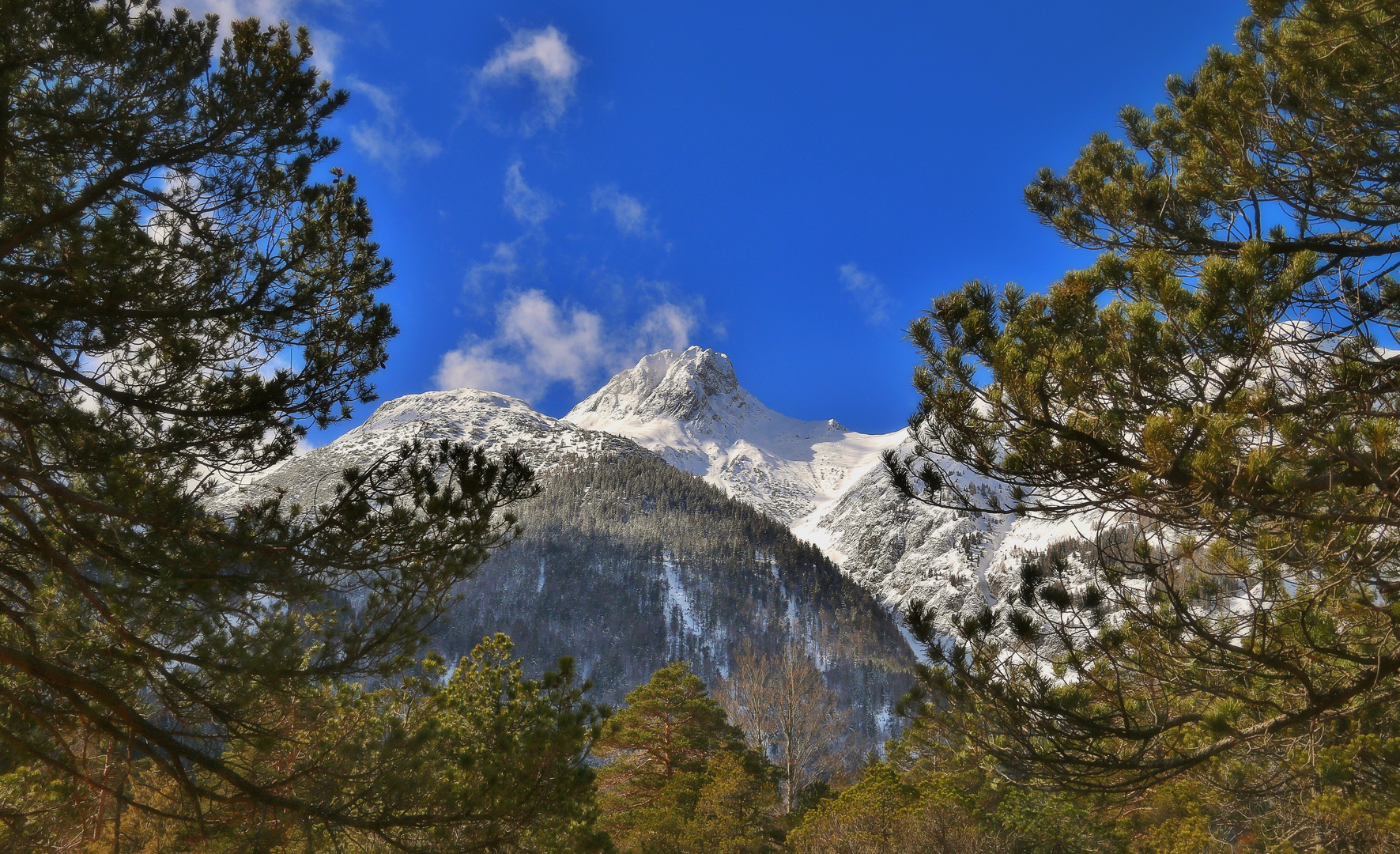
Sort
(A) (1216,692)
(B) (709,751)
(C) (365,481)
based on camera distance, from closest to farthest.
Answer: (A) (1216,692) < (C) (365,481) < (B) (709,751)

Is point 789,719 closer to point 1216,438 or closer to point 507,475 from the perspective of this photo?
point 507,475

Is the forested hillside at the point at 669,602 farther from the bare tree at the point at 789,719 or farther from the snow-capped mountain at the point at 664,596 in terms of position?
the bare tree at the point at 789,719

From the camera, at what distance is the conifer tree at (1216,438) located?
2.91 m

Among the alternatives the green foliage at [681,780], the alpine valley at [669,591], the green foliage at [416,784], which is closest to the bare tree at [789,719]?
the green foliage at [681,780]

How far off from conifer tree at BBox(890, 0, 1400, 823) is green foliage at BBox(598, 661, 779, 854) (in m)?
9.02

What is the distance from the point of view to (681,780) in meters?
13.0

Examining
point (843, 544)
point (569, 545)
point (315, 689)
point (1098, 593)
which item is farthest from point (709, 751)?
point (843, 544)

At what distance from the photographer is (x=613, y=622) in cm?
7338

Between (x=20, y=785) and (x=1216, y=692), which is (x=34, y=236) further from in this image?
(x=1216, y=692)

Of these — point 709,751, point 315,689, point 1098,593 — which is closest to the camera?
point 1098,593

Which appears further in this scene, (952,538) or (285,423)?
(952,538)

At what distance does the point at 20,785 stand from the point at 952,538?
139531mm

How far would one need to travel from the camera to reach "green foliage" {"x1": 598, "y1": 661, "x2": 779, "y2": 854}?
454 inches

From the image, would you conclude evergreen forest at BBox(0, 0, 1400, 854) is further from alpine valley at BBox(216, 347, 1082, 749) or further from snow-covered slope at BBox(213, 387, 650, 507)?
snow-covered slope at BBox(213, 387, 650, 507)
